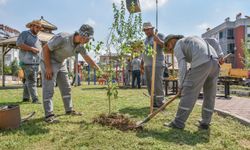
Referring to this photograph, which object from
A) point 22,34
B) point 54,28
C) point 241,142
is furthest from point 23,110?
point 54,28

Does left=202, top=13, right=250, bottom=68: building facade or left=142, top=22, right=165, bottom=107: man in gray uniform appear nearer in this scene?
left=142, top=22, right=165, bottom=107: man in gray uniform

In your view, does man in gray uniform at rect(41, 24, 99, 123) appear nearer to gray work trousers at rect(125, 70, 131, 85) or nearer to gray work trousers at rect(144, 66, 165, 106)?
gray work trousers at rect(144, 66, 165, 106)

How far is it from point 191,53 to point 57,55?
89.9 inches

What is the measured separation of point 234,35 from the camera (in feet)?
198

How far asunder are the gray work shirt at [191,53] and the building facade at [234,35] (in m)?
56.3

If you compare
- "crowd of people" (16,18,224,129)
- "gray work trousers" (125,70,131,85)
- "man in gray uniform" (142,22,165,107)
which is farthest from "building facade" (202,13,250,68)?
"crowd of people" (16,18,224,129)

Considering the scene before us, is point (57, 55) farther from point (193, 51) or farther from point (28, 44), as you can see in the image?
point (28, 44)

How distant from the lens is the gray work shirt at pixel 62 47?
529cm

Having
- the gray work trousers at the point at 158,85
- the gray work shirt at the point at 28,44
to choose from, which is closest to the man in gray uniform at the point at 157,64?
the gray work trousers at the point at 158,85

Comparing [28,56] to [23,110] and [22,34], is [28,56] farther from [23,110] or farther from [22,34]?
[23,110]

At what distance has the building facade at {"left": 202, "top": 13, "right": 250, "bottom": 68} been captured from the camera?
58.6 metres

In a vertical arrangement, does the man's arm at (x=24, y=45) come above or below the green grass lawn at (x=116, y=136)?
above

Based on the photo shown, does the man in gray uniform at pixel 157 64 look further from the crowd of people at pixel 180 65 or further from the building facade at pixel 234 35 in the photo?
the building facade at pixel 234 35

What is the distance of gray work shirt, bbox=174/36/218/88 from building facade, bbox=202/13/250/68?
5629 cm
